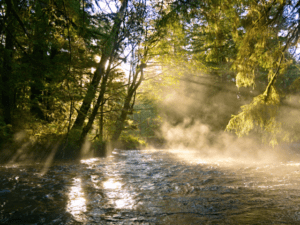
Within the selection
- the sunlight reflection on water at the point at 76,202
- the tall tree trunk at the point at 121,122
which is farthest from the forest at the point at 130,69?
the sunlight reflection on water at the point at 76,202

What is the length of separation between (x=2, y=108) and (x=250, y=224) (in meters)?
9.69

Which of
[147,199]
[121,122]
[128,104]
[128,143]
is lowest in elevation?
[128,143]

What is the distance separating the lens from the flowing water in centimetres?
333

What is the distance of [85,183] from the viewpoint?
562 centimetres

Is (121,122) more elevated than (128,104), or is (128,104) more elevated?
(128,104)

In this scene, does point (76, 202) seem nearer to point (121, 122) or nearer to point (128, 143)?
point (121, 122)

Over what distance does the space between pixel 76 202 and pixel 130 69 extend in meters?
3.02

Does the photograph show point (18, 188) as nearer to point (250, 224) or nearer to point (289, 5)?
point (250, 224)

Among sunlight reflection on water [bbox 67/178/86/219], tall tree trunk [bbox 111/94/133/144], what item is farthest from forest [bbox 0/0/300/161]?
sunlight reflection on water [bbox 67/178/86/219]

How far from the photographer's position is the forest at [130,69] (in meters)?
4.14

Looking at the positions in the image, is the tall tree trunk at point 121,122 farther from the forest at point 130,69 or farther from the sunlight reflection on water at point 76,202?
the sunlight reflection on water at point 76,202

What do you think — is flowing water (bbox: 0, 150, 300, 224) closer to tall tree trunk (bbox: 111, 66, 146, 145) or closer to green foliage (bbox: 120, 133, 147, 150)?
tall tree trunk (bbox: 111, 66, 146, 145)

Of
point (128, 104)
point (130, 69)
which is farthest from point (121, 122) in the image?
point (130, 69)

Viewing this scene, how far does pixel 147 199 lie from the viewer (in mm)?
4332
